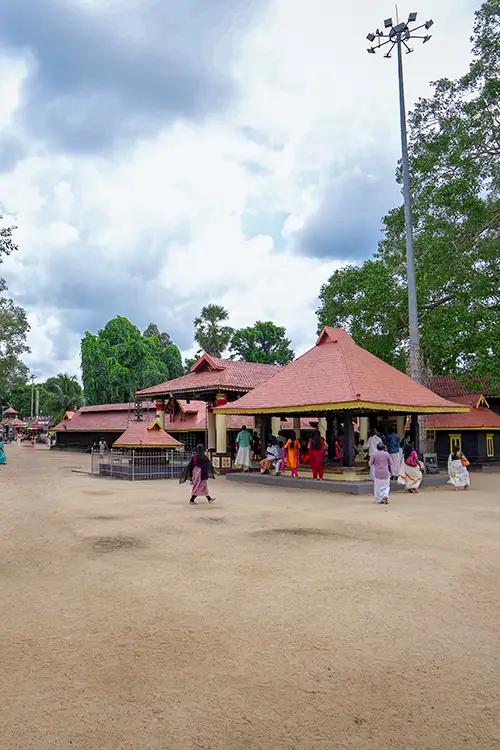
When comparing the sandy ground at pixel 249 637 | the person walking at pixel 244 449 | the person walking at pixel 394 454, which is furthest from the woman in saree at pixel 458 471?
the person walking at pixel 244 449

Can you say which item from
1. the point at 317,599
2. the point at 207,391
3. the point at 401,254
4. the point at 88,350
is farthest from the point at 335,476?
the point at 88,350

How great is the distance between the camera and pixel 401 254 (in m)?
27.3

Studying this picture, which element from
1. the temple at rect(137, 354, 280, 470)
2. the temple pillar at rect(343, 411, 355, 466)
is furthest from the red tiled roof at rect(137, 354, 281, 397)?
the temple pillar at rect(343, 411, 355, 466)

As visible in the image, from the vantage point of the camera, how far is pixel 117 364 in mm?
46812

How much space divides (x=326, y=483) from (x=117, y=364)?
34.8 m

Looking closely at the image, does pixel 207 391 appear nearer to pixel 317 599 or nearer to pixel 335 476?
pixel 335 476

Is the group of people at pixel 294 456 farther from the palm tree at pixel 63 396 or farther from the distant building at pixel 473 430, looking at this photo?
the palm tree at pixel 63 396

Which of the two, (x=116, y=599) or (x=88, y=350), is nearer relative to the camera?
(x=116, y=599)

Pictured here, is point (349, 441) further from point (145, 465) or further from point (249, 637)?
point (249, 637)

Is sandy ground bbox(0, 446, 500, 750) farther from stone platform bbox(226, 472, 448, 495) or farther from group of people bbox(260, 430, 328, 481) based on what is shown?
group of people bbox(260, 430, 328, 481)

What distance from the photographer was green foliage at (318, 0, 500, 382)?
2105cm

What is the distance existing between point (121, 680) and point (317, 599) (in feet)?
7.17

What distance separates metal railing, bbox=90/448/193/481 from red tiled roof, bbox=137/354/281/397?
3.54 metres

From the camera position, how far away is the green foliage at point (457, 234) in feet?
69.1
